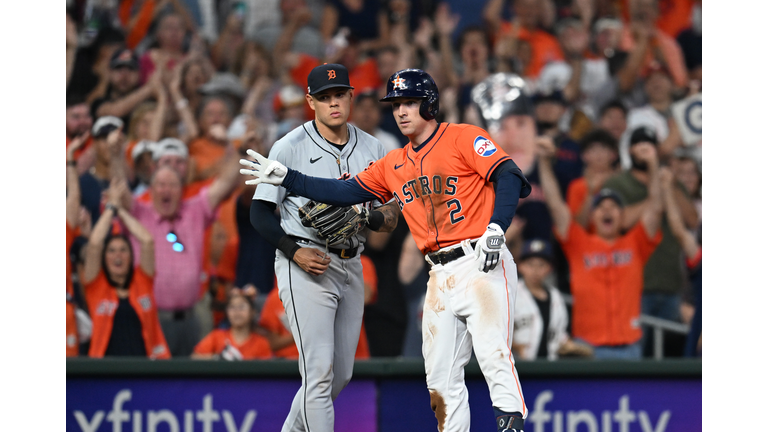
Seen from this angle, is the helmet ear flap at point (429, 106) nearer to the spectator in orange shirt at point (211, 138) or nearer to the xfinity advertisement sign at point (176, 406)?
the xfinity advertisement sign at point (176, 406)

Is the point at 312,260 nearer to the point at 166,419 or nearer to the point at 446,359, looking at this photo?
the point at 446,359

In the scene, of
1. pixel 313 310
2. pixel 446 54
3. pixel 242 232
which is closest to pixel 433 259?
pixel 313 310

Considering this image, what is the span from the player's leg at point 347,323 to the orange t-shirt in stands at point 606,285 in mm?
2591

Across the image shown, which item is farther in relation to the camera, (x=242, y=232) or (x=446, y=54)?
(x=446, y=54)

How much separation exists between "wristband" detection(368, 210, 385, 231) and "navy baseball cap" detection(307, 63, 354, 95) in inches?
27.1

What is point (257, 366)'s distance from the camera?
13.9 ft

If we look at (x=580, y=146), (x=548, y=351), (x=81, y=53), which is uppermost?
(x=81, y=53)

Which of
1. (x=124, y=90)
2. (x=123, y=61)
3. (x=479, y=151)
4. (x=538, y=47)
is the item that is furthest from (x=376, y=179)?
(x=538, y=47)

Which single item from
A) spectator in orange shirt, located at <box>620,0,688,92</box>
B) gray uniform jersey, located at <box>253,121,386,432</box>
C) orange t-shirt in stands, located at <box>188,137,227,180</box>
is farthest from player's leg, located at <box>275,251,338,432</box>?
spectator in orange shirt, located at <box>620,0,688,92</box>

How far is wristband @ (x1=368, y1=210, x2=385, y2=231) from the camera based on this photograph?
13.4 feet

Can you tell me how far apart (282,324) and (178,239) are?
45.3 inches

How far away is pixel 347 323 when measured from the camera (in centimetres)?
412

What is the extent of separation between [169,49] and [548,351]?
4845 millimetres

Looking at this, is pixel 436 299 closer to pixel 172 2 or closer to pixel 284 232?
pixel 284 232
